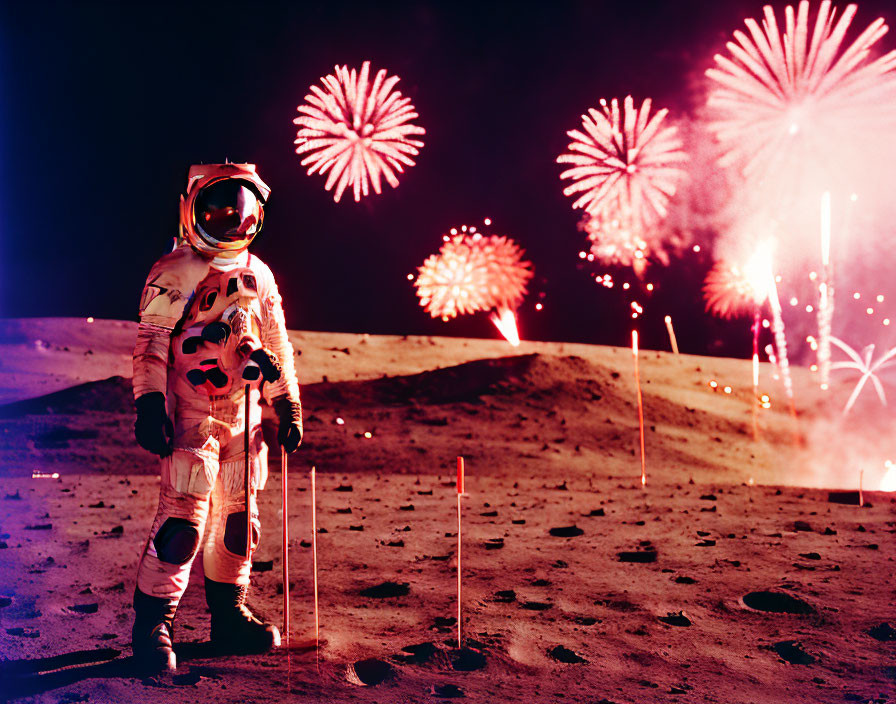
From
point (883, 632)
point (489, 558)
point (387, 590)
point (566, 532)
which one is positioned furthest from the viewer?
point (566, 532)

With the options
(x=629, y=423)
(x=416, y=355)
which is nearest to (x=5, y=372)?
(x=416, y=355)

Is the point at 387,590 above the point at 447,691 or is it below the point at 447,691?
above

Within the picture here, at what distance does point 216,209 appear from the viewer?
5207 millimetres

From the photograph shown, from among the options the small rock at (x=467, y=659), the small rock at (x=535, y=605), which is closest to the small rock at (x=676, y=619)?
the small rock at (x=535, y=605)

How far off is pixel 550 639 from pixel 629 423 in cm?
1011

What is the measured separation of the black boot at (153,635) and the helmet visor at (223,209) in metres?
2.12

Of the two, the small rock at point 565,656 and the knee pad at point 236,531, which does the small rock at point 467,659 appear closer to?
the small rock at point 565,656

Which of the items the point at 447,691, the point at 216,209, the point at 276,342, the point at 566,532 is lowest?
the point at 447,691

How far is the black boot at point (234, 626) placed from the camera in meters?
5.27

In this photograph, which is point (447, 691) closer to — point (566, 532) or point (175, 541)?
point (175, 541)

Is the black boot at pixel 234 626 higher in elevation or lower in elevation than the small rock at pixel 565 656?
higher

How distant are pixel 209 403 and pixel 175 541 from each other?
79 cm

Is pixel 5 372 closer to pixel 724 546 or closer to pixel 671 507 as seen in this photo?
pixel 671 507

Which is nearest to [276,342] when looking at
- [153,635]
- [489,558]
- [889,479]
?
[153,635]
